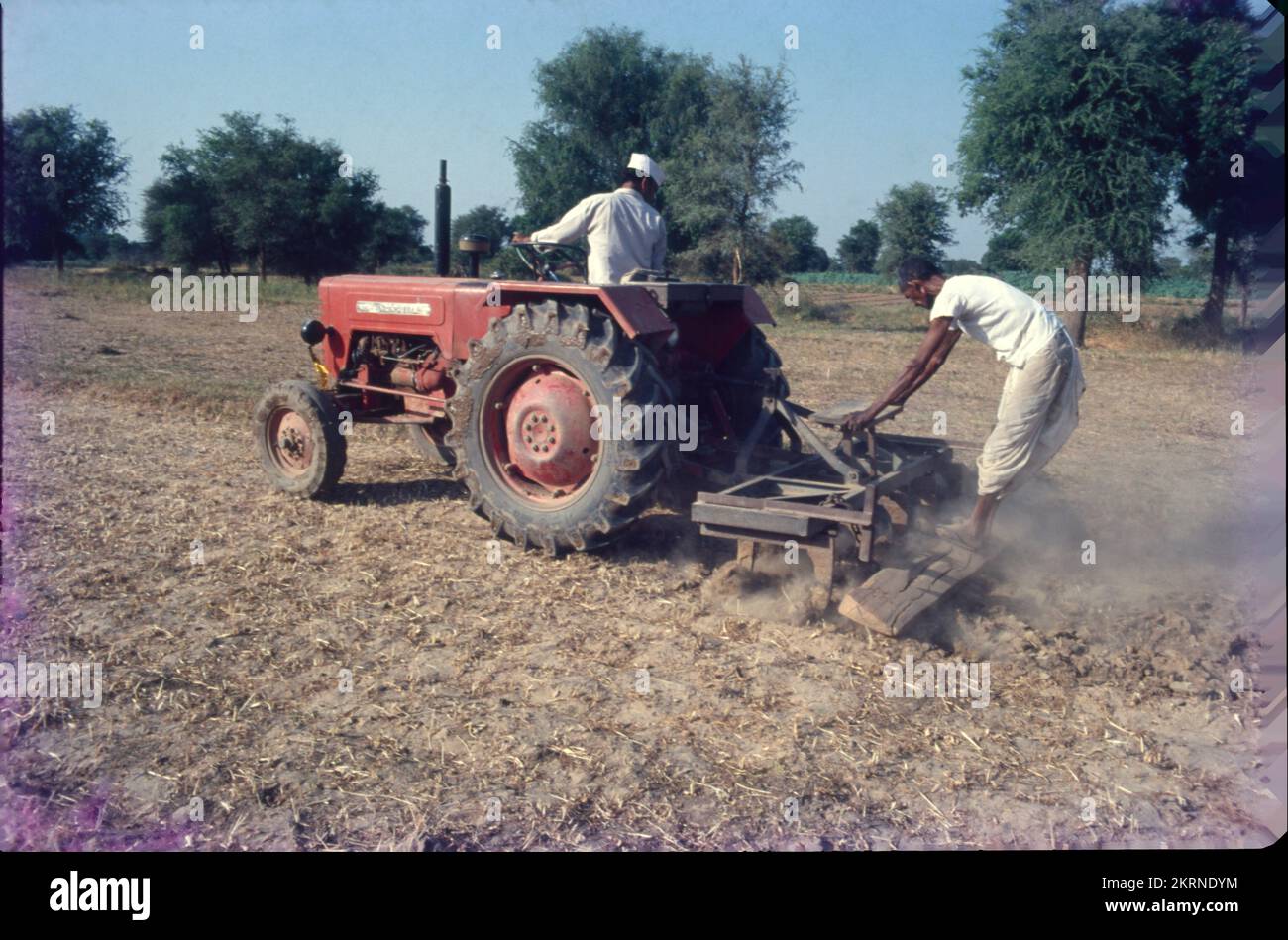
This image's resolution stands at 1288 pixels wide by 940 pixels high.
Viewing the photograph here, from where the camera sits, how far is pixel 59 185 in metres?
29.0

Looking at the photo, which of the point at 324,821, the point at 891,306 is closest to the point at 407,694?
the point at 324,821

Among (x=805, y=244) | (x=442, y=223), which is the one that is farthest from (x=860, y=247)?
(x=442, y=223)

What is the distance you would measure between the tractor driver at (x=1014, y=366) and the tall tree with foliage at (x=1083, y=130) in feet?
52.0

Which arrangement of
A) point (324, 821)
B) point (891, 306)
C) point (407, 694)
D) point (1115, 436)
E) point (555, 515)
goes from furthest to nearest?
point (891, 306) < point (1115, 436) < point (555, 515) < point (407, 694) < point (324, 821)

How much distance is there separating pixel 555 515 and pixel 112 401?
664 cm

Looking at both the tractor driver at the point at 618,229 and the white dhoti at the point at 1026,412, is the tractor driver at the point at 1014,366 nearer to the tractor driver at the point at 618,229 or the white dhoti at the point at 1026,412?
the white dhoti at the point at 1026,412

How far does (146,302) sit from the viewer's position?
2355cm

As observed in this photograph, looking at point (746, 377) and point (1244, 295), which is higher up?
point (1244, 295)

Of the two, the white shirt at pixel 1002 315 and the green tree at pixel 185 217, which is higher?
the green tree at pixel 185 217

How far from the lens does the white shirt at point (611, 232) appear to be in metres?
5.69

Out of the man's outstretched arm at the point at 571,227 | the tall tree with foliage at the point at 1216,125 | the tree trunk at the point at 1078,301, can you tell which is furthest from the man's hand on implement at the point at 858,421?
the tree trunk at the point at 1078,301

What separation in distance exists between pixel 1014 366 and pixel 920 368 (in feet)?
1.63

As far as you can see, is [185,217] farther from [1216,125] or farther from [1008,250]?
[1216,125]

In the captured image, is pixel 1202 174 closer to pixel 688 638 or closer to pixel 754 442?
pixel 754 442
